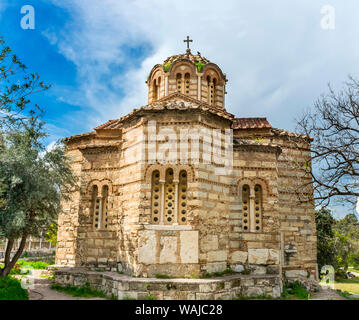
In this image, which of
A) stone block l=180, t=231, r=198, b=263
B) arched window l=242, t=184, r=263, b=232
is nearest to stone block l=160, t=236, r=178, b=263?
stone block l=180, t=231, r=198, b=263

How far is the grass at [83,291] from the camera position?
9.67 m

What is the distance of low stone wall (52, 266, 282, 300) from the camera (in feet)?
27.2

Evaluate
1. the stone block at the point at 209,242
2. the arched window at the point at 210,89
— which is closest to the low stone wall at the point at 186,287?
the stone block at the point at 209,242

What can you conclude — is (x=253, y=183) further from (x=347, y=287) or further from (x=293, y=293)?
(x=347, y=287)

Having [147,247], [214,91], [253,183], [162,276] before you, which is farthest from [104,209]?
[214,91]

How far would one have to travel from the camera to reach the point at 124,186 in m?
10.6

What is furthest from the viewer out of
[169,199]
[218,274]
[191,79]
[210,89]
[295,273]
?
[210,89]

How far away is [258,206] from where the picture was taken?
10.9 m

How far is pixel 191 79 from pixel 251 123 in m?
3.29

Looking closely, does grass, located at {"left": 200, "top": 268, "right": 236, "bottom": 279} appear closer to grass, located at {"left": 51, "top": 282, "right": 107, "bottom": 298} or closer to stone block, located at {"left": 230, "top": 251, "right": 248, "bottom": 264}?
stone block, located at {"left": 230, "top": 251, "right": 248, "bottom": 264}

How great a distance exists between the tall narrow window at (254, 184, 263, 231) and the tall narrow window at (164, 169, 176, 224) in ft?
9.64

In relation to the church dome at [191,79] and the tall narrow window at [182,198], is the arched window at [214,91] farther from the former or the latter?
the tall narrow window at [182,198]

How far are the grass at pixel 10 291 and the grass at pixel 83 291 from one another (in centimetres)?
179
